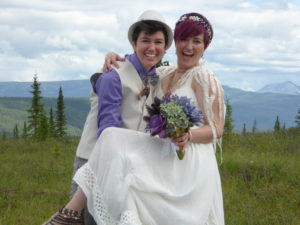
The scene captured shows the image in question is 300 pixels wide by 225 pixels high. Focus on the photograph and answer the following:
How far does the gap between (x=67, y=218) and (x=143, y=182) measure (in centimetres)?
101

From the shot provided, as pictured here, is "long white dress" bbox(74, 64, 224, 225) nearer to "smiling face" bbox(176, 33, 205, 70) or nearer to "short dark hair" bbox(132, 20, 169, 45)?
"smiling face" bbox(176, 33, 205, 70)

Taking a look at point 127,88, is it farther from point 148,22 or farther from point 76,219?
point 76,219

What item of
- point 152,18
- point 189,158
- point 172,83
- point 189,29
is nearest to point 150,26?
point 152,18

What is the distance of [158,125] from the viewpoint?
4.56 meters

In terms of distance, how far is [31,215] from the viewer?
8023mm

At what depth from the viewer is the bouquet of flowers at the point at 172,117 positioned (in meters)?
Result: 4.46

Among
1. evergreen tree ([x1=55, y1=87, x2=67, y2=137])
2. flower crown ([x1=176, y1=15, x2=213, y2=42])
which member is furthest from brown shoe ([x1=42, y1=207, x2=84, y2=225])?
evergreen tree ([x1=55, y1=87, x2=67, y2=137])

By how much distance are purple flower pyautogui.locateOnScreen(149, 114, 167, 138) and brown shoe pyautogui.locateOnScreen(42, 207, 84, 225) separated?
118 centimetres

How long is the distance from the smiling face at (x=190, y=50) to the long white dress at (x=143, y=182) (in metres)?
1.00

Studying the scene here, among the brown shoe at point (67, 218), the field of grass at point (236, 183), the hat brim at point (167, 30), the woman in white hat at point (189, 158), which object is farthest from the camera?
the field of grass at point (236, 183)

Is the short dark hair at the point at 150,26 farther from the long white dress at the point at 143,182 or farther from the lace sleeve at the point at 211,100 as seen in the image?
the long white dress at the point at 143,182

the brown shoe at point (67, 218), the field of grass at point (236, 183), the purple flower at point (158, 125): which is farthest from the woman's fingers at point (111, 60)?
the field of grass at point (236, 183)

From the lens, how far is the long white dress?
14.7ft

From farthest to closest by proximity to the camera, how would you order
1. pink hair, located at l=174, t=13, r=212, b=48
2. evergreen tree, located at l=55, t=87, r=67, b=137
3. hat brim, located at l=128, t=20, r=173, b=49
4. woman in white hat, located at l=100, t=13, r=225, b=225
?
evergreen tree, located at l=55, t=87, r=67, b=137 < pink hair, located at l=174, t=13, r=212, b=48 < hat brim, located at l=128, t=20, r=173, b=49 < woman in white hat, located at l=100, t=13, r=225, b=225
